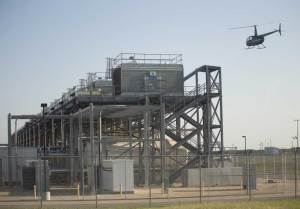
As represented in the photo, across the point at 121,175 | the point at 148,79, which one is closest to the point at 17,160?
the point at 148,79

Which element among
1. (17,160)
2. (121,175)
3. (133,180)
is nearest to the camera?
(121,175)

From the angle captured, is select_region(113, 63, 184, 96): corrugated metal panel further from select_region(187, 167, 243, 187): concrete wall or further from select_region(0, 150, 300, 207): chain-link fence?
select_region(187, 167, 243, 187): concrete wall

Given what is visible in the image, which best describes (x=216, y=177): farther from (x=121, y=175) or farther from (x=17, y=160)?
(x=17, y=160)

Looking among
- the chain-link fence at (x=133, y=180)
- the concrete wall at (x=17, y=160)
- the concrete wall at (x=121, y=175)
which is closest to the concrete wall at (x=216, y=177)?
the chain-link fence at (x=133, y=180)

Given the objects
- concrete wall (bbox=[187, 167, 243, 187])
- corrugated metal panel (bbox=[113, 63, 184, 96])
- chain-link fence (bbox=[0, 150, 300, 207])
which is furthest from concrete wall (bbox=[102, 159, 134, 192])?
corrugated metal panel (bbox=[113, 63, 184, 96])

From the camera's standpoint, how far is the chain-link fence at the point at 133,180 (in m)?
39.4

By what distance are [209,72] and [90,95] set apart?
12.5 metres

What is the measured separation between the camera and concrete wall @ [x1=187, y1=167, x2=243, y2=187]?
2046 inches

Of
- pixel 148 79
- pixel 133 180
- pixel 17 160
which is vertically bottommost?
pixel 133 180

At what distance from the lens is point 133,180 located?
148ft

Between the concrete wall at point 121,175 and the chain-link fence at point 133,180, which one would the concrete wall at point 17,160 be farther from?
the concrete wall at point 121,175

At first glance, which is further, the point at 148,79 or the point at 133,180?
the point at 148,79

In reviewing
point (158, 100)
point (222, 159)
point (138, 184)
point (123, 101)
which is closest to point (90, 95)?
point (123, 101)

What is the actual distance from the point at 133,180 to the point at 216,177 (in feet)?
34.3
